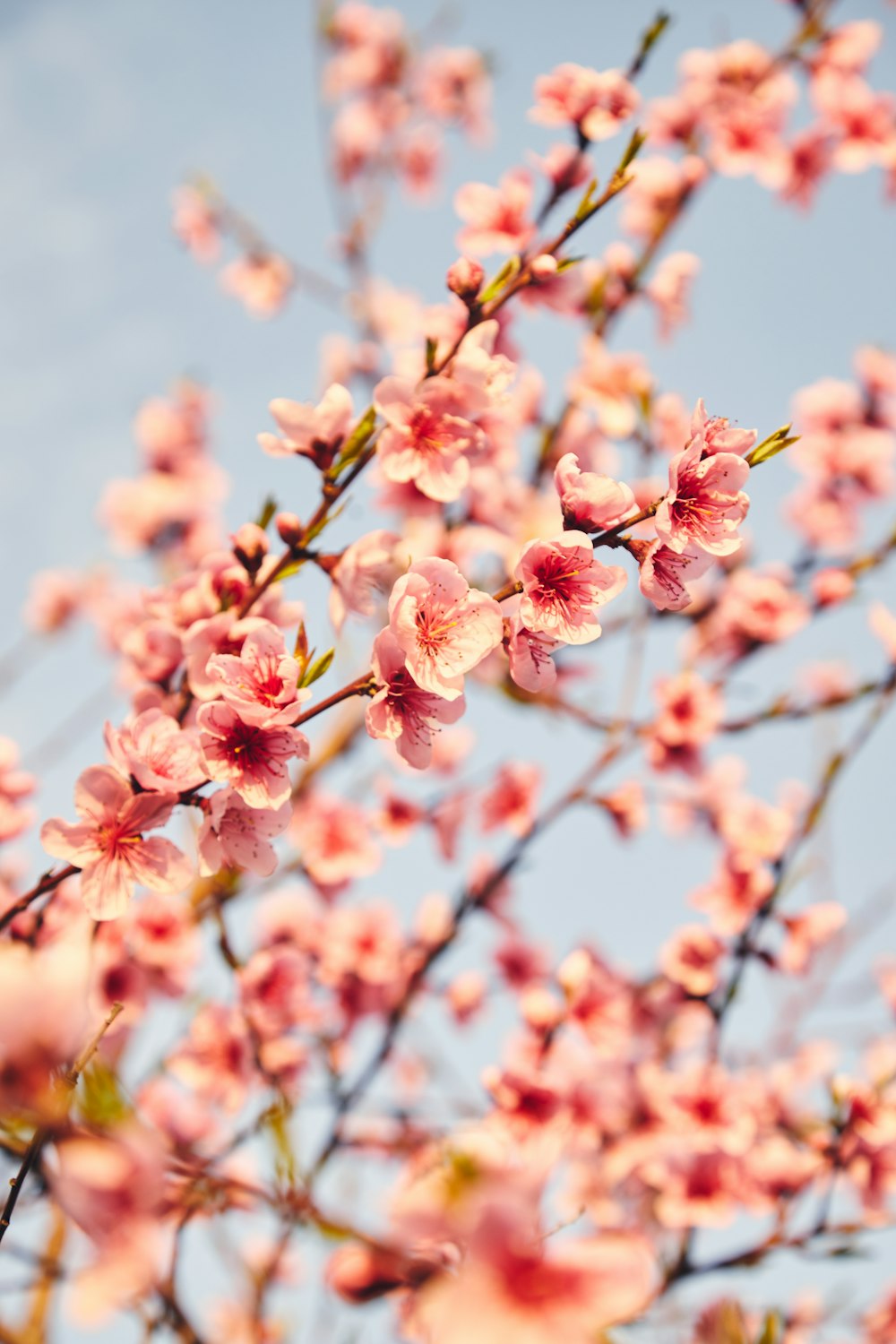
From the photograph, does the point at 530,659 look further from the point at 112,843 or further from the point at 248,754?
the point at 112,843

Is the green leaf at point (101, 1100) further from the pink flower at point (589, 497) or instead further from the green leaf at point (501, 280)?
the green leaf at point (501, 280)

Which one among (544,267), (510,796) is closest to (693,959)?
(510,796)

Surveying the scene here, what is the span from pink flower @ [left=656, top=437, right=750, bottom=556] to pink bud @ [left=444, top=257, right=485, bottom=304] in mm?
574

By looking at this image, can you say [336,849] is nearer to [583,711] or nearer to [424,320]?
[583,711]

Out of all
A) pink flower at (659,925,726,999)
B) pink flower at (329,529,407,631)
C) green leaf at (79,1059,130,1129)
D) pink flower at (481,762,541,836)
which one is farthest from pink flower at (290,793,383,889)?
green leaf at (79,1059,130,1129)

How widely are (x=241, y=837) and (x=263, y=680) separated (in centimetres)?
26

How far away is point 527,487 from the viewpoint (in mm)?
3441

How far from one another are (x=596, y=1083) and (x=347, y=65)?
6.11 meters

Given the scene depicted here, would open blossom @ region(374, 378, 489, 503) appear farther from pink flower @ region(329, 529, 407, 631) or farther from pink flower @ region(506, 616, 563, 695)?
pink flower @ region(506, 616, 563, 695)

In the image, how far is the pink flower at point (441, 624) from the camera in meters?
1.33

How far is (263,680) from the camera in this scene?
1403 mm

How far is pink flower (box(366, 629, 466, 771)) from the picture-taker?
137cm

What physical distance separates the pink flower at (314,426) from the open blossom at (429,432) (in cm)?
8

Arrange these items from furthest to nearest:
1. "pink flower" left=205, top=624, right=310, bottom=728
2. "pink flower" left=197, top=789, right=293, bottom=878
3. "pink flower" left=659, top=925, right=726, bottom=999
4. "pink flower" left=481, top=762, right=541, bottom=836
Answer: "pink flower" left=481, top=762, right=541, bottom=836, "pink flower" left=659, top=925, right=726, bottom=999, "pink flower" left=197, top=789, right=293, bottom=878, "pink flower" left=205, top=624, right=310, bottom=728
